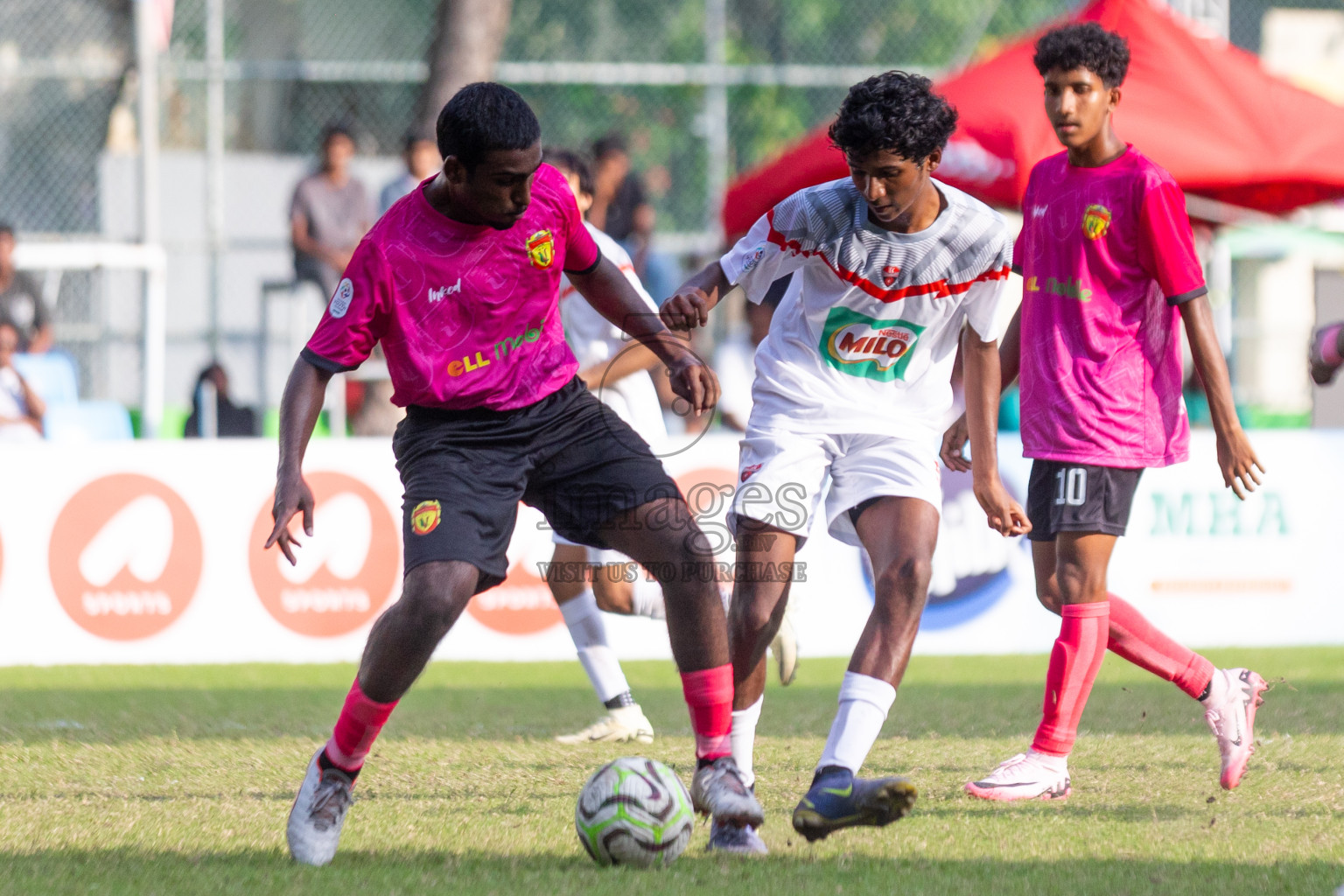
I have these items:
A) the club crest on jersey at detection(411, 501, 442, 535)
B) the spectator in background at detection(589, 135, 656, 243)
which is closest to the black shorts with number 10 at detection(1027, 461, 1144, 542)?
the club crest on jersey at detection(411, 501, 442, 535)

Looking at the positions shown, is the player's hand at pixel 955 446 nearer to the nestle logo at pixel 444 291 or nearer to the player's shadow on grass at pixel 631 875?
the player's shadow on grass at pixel 631 875

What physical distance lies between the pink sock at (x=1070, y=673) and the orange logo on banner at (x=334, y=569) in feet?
15.8

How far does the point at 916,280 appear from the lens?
178 inches

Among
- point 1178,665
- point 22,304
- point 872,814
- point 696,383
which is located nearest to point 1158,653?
point 1178,665

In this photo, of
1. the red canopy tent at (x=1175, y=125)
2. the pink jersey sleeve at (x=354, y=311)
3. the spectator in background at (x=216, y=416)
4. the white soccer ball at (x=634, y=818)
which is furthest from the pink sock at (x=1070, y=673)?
the spectator in background at (x=216, y=416)

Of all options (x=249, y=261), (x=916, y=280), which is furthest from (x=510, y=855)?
(x=249, y=261)

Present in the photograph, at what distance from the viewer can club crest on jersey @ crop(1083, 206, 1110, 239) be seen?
5.07 m

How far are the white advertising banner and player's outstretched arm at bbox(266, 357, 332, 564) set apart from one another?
4475 mm

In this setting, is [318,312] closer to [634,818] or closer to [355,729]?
[355,729]

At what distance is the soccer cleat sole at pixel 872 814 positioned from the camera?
3.94 meters

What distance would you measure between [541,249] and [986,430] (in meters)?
1.38

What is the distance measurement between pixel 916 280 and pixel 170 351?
41.6 ft

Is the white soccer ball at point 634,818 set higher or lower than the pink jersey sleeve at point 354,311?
lower

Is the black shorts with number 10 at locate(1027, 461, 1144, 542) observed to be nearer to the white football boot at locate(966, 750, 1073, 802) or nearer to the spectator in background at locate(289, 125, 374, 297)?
the white football boot at locate(966, 750, 1073, 802)
